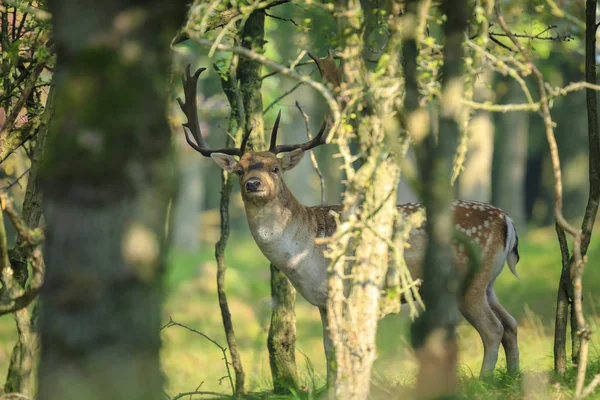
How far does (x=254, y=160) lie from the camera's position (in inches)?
278

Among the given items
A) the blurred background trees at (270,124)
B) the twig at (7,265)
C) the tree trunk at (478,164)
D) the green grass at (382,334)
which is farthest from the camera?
the tree trunk at (478,164)

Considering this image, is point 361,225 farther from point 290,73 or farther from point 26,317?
point 26,317

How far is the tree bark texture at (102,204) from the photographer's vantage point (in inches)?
159

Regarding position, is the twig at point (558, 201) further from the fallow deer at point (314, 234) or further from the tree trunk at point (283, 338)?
the tree trunk at point (283, 338)

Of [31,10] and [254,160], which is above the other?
[31,10]

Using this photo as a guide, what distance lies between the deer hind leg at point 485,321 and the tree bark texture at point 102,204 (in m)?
3.68

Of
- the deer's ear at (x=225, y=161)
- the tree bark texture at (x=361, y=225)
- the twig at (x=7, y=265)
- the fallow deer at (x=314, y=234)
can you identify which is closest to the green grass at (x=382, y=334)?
the fallow deer at (x=314, y=234)

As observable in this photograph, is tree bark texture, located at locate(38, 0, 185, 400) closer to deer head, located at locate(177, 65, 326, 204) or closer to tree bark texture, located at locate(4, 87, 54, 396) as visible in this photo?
tree bark texture, located at locate(4, 87, 54, 396)

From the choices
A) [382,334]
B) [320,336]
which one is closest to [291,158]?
[382,334]

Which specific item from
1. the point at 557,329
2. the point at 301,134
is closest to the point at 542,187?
the point at 301,134

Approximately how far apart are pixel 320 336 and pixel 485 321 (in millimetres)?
9154

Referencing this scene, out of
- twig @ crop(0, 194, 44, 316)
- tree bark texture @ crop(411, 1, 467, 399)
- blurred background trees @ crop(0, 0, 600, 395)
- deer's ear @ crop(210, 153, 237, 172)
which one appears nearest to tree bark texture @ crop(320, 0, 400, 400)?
blurred background trees @ crop(0, 0, 600, 395)

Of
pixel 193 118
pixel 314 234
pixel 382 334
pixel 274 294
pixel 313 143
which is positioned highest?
pixel 193 118

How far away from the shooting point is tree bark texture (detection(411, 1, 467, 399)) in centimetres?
413
